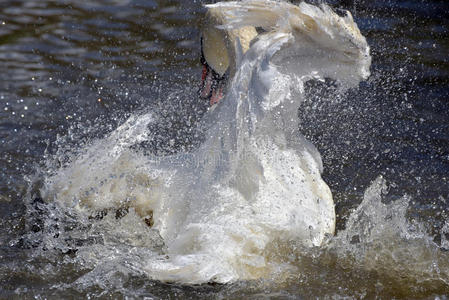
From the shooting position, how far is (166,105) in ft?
20.7

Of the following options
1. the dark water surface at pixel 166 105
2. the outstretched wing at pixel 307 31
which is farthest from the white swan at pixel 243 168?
the dark water surface at pixel 166 105

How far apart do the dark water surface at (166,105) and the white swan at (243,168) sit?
213mm

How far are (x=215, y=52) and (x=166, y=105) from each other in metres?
1.98

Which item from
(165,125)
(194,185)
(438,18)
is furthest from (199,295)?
(438,18)

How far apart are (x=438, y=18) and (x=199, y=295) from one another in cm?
605

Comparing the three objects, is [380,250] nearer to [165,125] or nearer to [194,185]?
[194,185]

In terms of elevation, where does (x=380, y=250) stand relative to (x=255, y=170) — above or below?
below

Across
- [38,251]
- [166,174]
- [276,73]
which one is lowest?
[38,251]

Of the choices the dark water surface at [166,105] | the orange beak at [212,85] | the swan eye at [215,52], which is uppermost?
the swan eye at [215,52]

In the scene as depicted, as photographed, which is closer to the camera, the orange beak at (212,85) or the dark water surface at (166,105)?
the dark water surface at (166,105)

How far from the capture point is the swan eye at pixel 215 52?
4.33 meters

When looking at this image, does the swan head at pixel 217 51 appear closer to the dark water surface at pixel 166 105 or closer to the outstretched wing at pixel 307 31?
the outstretched wing at pixel 307 31

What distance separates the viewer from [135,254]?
12.1ft

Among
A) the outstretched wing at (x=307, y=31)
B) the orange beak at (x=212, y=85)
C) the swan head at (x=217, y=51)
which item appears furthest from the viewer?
the orange beak at (x=212, y=85)
